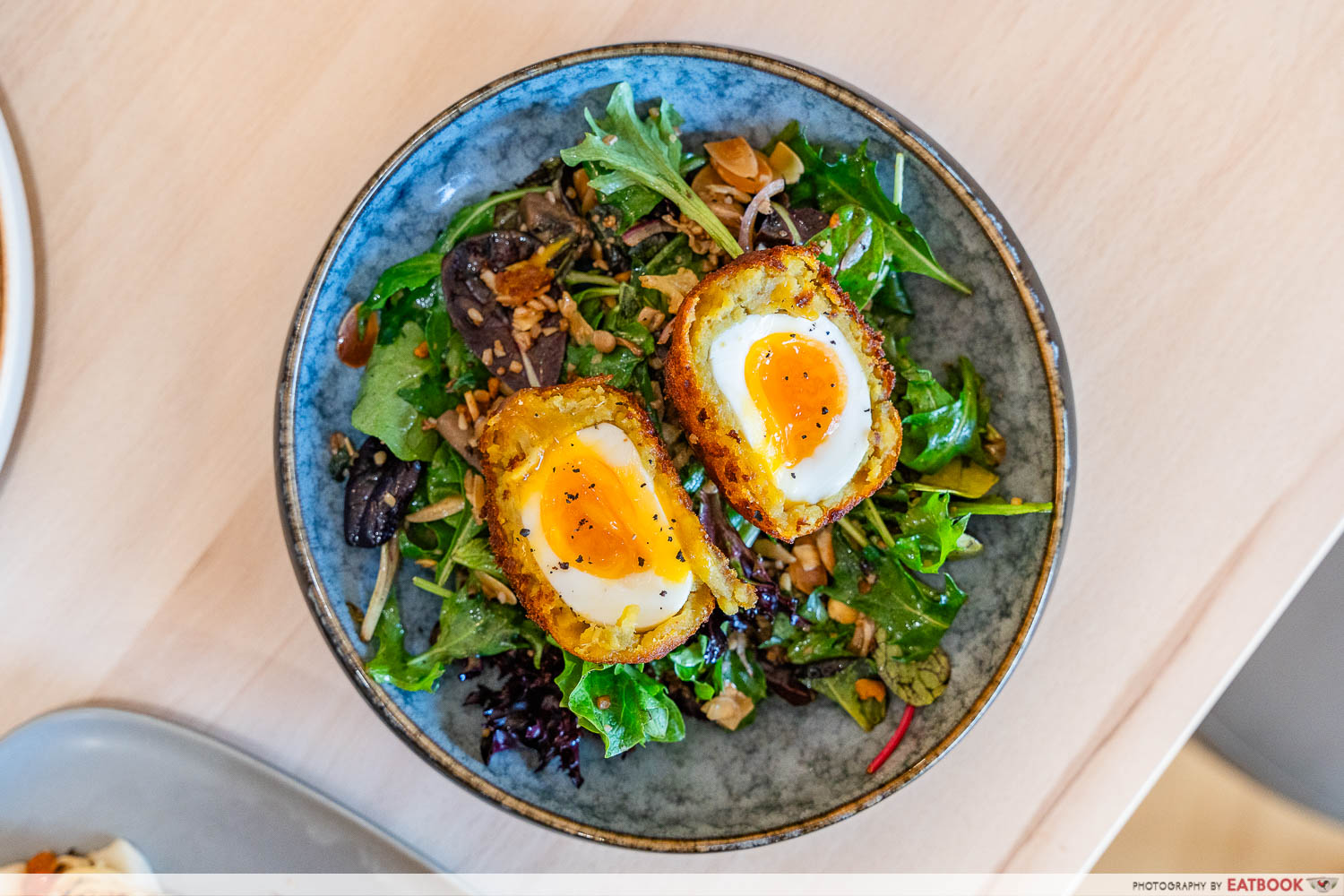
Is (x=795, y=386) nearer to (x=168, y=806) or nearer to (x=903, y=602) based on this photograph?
(x=903, y=602)

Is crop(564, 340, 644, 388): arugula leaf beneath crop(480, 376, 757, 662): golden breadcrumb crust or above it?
above

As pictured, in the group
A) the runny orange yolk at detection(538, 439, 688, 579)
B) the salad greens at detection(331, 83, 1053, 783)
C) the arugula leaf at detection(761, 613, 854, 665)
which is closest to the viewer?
the runny orange yolk at detection(538, 439, 688, 579)

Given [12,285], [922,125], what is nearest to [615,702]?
[922,125]

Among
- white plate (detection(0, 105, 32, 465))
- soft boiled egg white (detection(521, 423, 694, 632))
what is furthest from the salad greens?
white plate (detection(0, 105, 32, 465))

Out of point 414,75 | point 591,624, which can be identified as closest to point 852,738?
point 591,624

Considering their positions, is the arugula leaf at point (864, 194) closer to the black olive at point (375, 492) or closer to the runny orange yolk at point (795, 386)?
the runny orange yolk at point (795, 386)

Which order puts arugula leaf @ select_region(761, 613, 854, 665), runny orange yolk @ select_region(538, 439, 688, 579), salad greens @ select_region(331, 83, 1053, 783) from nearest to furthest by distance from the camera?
runny orange yolk @ select_region(538, 439, 688, 579) → salad greens @ select_region(331, 83, 1053, 783) → arugula leaf @ select_region(761, 613, 854, 665)

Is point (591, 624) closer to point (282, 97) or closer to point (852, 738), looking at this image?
point (852, 738)

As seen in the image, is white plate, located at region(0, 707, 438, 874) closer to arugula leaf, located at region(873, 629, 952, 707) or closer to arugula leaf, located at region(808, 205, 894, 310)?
arugula leaf, located at region(873, 629, 952, 707)
